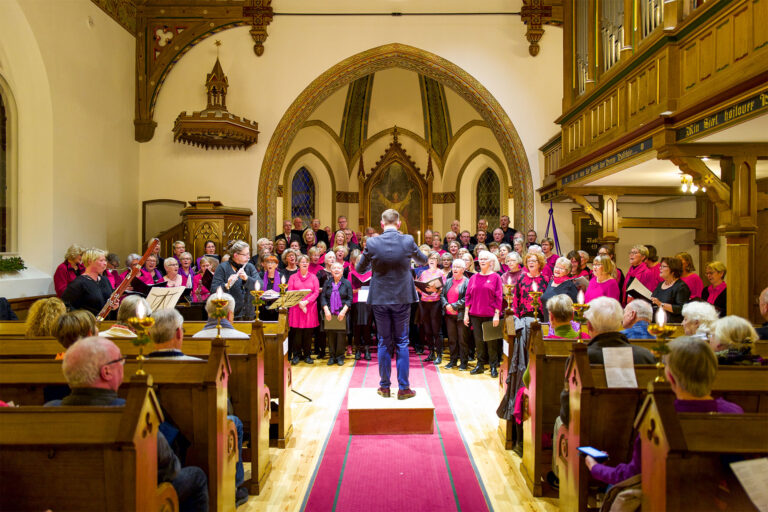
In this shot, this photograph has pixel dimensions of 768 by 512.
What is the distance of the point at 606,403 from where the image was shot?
282cm

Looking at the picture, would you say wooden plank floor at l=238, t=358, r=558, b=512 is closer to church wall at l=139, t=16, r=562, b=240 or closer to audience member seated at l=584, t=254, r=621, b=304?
audience member seated at l=584, t=254, r=621, b=304

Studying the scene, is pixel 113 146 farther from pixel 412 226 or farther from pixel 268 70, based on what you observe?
pixel 412 226

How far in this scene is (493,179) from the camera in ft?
51.8

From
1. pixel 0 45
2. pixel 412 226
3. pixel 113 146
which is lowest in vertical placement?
pixel 412 226

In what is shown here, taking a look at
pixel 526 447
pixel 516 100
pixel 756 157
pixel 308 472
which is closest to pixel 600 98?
pixel 756 157

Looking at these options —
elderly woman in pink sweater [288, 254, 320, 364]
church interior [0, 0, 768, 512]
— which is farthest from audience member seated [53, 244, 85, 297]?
elderly woman in pink sweater [288, 254, 320, 364]

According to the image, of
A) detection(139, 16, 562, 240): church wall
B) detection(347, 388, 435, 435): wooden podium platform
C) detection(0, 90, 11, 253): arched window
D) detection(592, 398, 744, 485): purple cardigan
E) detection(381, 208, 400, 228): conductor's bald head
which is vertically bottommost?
detection(347, 388, 435, 435): wooden podium platform

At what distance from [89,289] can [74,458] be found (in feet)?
11.3

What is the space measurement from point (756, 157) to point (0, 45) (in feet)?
29.3

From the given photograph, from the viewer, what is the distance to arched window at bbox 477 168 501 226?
51.7ft

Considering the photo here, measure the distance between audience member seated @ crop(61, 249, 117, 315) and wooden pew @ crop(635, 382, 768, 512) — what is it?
4.67 m

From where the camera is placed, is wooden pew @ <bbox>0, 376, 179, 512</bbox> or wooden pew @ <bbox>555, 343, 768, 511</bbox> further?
wooden pew @ <bbox>555, 343, 768, 511</bbox>

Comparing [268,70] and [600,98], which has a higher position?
[268,70]

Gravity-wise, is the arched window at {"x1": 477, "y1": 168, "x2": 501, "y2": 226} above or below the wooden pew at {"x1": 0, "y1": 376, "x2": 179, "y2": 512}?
above
